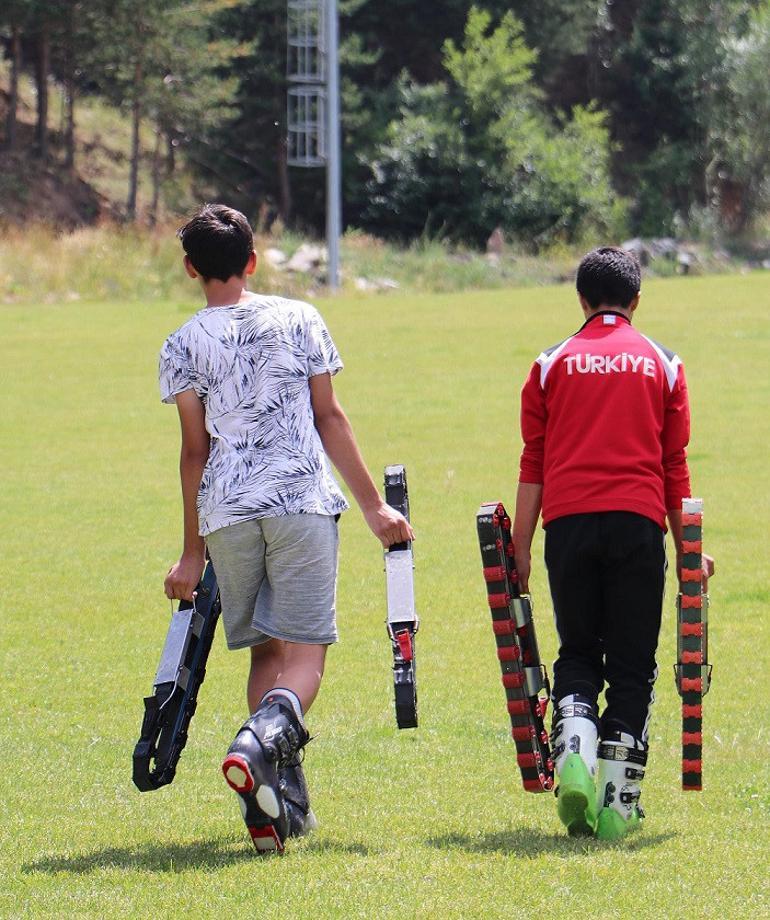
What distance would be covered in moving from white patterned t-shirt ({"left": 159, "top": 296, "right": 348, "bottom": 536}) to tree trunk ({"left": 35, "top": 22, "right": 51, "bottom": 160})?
4317 centimetres

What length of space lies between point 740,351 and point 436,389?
5766mm

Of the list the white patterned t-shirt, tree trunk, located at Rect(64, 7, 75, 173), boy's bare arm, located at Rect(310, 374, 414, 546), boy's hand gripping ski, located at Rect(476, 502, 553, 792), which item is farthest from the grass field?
tree trunk, located at Rect(64, 7, 75, 173)

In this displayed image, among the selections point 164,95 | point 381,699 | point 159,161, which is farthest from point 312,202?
point 381,699

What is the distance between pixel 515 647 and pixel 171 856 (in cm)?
136

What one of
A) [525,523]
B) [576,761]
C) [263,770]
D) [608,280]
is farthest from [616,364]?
[263,770]

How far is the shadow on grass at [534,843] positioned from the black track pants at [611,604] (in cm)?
41

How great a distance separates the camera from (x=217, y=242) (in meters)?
5.07

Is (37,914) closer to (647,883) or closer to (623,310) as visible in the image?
(647,883)

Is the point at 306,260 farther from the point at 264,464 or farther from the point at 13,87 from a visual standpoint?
the point at 264,464

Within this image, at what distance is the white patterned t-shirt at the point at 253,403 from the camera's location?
500 cm

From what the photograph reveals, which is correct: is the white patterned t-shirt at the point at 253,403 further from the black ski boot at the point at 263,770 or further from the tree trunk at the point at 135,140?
the tree trunk at the point at 135,140

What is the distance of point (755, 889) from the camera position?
14.3ft

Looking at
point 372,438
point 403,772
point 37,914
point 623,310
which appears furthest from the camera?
point 372,438

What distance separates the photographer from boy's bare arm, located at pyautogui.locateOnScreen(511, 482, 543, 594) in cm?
543
